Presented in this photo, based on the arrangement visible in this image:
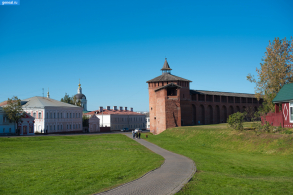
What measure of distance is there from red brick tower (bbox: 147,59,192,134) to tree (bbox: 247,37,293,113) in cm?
1345

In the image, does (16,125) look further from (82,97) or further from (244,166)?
(82,97)

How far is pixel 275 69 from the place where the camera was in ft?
121

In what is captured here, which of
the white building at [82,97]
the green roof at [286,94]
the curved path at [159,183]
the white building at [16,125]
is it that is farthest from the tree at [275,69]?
the white building at [82,97]

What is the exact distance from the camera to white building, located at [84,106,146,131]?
246 feet

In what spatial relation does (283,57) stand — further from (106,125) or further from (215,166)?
(106,125)

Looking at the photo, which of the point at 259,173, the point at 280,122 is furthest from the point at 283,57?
the point at 259,173

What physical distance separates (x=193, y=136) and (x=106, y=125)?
4560 centimetres

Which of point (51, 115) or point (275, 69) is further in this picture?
point (51, 115)

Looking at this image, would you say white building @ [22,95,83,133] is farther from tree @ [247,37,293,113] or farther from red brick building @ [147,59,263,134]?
tree @ [247,37,293,113]

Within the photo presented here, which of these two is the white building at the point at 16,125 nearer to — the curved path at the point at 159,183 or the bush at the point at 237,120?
the bush at the point at 237,120

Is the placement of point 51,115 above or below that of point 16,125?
above

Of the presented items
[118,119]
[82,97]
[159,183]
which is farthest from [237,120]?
[82,97]

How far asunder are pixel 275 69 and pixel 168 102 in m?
16.6

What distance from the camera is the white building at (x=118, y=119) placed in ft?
246
